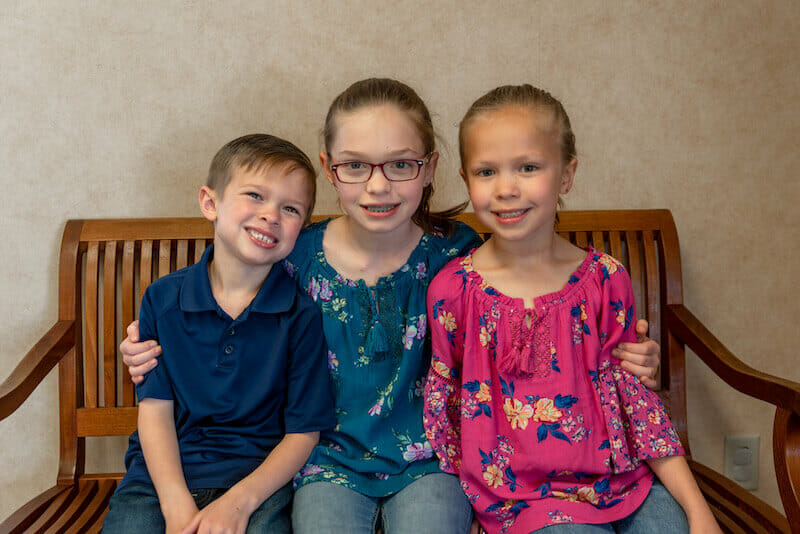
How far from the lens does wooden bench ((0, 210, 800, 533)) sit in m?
1.70

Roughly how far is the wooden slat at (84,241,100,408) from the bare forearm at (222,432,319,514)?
0.66 metres

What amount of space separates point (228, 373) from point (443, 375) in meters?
0.44

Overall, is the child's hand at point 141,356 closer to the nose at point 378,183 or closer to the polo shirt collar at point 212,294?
the polo shirt collar at point 212,294

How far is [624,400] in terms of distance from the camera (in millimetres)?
1394

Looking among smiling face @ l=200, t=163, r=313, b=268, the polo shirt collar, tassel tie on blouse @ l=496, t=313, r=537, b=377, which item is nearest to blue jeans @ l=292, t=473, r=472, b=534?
tassel tie on blouse @ l=496, t=313, r=537, b=377

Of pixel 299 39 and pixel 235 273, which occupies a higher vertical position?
pixel 299 39

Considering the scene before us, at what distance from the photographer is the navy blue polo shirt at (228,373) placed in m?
1.43

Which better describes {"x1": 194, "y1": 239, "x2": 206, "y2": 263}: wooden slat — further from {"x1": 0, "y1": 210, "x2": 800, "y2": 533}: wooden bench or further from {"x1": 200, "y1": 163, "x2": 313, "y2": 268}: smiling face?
{"x1": 200, "y1": 163, "x2": 313, "y2": 268}: smiling face

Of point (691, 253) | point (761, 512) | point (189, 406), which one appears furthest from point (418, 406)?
point (691, 253)

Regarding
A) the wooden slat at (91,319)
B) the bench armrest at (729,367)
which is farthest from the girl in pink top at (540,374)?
the wooden slat at (91,319)

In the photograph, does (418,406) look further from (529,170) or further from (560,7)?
(560,7)

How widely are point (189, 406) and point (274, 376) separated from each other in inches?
7.3

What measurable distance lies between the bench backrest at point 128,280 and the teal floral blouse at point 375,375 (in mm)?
410

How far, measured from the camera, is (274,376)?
1437 mm
